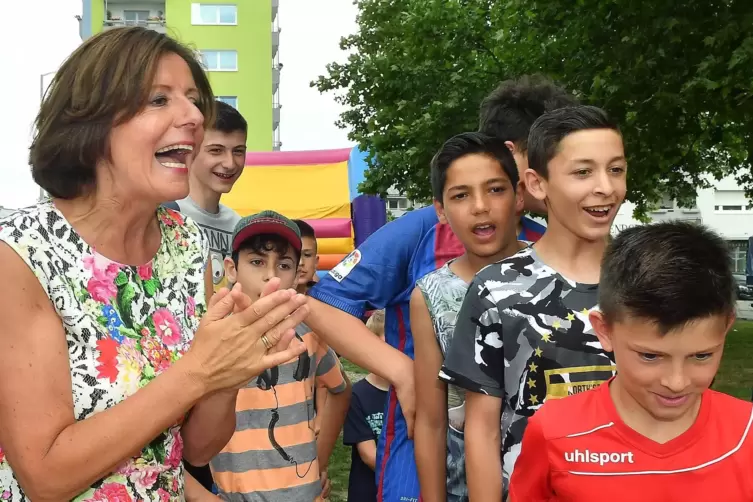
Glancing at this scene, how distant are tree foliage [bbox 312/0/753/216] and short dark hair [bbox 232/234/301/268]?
7.41 meters

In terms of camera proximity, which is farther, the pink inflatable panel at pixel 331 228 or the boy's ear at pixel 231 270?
the pink inflatable panel at pixel 331 228

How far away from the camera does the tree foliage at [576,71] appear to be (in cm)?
1052

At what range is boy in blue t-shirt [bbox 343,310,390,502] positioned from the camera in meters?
4.12

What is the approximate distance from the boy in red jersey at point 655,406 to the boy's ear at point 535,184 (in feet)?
1.58

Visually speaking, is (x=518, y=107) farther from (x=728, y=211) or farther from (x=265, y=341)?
(x=728, y=211)

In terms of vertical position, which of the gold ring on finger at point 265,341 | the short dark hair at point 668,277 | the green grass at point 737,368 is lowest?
the green grass at point 737,368

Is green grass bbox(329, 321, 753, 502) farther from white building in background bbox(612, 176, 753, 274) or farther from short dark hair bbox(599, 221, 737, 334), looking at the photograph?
white building in background bbox(612, 176, 753, 274)

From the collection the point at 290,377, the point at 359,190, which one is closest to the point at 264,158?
the point at 359,190

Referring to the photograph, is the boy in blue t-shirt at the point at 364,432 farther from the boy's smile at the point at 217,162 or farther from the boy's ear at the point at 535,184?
the boy's ear at the point at 535,184

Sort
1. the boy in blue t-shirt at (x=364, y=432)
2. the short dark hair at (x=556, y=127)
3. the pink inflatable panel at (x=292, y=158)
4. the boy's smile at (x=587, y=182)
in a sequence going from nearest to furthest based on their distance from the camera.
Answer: the boy's smile at (x=587, y=182) → the short dark hair at (x=556, y=127) → the boy in blue t-shirt at (x=364, y=432) → the pink inflatable panel at (x=292, y=158)

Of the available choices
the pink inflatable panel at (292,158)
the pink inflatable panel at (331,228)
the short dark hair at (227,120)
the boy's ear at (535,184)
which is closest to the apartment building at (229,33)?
the pink inflatable panel at (292,158)

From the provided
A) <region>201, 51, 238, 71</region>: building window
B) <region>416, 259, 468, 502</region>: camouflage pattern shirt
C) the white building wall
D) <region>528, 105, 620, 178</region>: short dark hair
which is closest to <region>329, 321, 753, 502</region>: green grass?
<region>416, 259, 468, 502</region>: camouflage pattern shirt

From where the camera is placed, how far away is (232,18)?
4144 centimetres

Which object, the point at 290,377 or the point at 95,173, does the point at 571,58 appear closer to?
the point at 290,377
